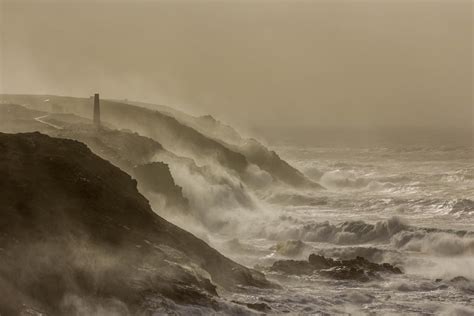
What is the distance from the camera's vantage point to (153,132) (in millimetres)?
59281

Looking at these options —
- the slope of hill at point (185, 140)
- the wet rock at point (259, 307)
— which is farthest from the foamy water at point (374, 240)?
the slope of hill at point (185, 140)

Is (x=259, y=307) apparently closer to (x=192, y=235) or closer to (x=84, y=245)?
(x=192, y=235)

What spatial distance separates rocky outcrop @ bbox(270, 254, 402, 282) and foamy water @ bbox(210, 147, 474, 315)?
21.6 inches

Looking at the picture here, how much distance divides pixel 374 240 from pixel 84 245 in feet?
69.3

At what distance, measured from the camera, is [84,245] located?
24.5m

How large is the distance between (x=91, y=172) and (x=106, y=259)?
4.11 metres

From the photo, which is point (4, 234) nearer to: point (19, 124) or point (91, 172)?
point (91, 172)

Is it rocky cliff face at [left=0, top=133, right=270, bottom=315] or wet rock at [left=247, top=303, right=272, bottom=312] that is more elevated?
rocky cliff face at [left=0, top=133, right=270, bottom=315]

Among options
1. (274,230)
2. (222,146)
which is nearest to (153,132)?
(222,146)

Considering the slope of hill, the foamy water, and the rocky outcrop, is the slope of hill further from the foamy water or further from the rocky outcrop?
the rocky outcrop

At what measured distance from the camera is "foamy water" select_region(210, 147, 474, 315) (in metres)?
28.3

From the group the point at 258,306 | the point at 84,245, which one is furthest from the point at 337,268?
the point at 84,245

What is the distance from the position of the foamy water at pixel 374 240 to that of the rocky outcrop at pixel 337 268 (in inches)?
21.6

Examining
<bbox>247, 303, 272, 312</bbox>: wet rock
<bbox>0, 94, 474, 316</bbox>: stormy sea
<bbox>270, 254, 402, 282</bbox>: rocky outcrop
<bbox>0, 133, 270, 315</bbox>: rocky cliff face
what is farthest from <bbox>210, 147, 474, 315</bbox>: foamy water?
<bbox>0, 133, 270, 315</bbox>: rocky cliff face
